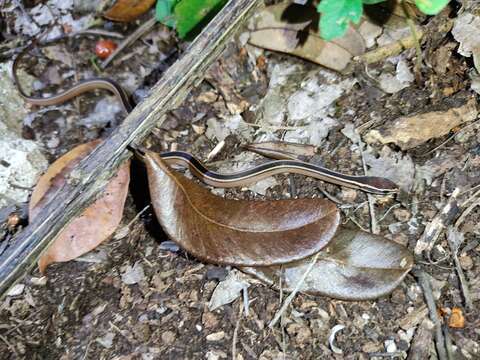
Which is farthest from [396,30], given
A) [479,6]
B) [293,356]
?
[293,356]

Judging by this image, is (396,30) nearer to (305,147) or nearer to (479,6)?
(479,6)

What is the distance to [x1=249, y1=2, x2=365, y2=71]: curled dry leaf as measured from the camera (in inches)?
146

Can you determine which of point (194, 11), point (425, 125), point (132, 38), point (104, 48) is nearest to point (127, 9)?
point (132, 38)

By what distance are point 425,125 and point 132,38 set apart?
2417 millimetres

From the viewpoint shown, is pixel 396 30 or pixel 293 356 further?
pixel 396 30

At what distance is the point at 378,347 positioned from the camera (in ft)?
8.96

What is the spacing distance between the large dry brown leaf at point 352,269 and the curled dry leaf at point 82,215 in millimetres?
971

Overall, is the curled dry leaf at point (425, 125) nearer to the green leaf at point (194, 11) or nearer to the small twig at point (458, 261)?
the small twig at point (458, 261)

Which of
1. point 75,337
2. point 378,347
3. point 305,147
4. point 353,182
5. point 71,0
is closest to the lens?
point 378,347

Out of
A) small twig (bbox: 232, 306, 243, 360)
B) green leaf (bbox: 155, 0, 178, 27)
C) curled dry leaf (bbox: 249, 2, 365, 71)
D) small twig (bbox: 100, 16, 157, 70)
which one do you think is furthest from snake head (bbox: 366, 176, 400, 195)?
small twig (bbox: 100, 16, 157, 70)

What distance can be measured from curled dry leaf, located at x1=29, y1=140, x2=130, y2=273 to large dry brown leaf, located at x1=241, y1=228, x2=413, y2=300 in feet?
3.18

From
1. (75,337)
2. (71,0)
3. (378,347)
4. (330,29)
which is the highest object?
(71,0)

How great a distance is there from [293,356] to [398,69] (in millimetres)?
2023

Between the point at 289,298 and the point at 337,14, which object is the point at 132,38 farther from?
the point at 289,298
